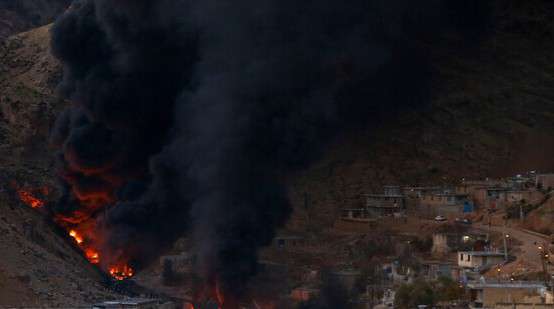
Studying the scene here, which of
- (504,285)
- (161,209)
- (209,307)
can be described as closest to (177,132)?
(161,209)

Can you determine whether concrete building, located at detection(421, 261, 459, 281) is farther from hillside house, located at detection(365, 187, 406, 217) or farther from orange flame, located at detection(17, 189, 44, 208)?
orange flame, located at detection(17, 189, 44, 208)

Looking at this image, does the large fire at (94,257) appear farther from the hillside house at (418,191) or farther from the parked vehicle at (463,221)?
the parked vehicle at (463,221)

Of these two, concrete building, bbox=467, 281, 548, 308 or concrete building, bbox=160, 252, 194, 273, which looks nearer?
concrete building, bbox=467, 281, 548, 308

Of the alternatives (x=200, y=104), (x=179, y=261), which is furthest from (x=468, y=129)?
(x=179, y=261)

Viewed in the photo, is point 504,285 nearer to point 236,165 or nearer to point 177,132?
point 236,165

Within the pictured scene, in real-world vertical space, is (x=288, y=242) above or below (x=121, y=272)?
above

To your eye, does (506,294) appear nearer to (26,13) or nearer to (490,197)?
(490,197)

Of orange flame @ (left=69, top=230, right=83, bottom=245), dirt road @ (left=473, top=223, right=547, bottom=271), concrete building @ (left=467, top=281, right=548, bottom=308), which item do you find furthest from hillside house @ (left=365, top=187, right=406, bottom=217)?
concrete building @ (left=467, top=281, right=548, bottom=308)
